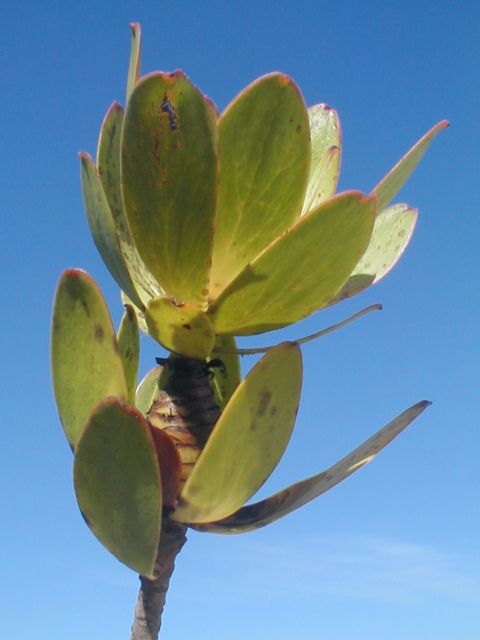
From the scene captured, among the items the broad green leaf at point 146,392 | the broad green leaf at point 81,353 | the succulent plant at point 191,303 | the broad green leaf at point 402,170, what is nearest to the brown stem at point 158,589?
the succulent plant at point 191,303

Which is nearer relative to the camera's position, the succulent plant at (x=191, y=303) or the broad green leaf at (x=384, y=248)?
the succulent plant at (x=191, y=303)

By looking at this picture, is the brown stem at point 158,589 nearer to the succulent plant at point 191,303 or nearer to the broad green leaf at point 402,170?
the succulent plant at point 191,303

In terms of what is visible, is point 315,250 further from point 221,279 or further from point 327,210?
point 221,279

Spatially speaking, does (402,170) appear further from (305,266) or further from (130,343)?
(130,343)

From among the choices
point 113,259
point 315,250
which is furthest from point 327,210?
point 113,259

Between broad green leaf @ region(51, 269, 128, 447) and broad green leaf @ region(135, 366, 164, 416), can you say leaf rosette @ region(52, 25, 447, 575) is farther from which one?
broad green leaf @ region(135, 366, 164, 416)

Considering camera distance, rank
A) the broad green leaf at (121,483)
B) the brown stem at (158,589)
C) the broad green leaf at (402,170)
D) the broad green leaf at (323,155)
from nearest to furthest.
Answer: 1. the broad green leaf at (121,483)
2. the brown stem at (158,589)
3. the broad green leaf at (402,170)
4. the broad green leaf at (323,155)
